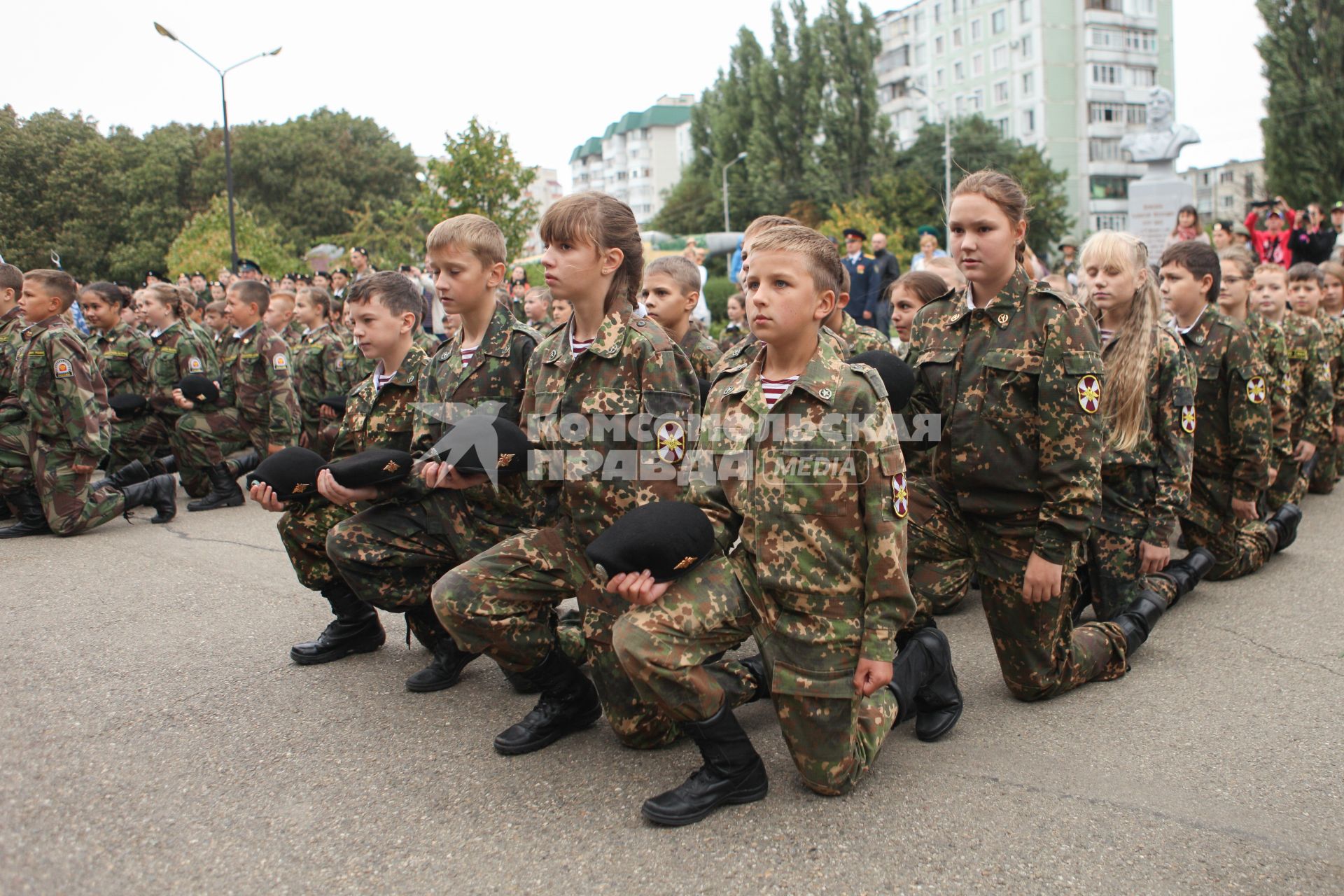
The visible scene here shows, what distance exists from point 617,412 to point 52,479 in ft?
21.0

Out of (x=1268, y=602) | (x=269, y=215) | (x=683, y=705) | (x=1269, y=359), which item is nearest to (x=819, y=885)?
(x=683, y=705)

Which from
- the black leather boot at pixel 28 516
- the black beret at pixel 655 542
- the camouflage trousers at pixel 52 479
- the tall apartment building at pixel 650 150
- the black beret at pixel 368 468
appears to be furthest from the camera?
the tall apartment building at pixel 650 150

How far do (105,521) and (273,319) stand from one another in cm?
295

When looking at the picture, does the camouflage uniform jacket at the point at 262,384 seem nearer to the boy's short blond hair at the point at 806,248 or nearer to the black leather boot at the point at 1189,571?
the boy's short blond hair at the point at 806,248

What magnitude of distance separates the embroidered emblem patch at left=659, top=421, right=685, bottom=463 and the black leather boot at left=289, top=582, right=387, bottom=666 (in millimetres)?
2117

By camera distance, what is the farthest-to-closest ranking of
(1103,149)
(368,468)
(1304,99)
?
(1103,149) < (1304,99) < (368,468)

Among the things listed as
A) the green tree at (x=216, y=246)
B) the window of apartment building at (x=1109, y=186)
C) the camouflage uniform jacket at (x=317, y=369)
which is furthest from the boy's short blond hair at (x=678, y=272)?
the window of apartment building at (x=1109, y=186)

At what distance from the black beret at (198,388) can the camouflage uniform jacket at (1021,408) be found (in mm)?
7266

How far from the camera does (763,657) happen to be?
3.40 metres

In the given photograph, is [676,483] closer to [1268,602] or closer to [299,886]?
[299,886]

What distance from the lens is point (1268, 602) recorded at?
574 cm

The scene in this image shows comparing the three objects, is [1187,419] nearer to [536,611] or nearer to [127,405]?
[536,611]

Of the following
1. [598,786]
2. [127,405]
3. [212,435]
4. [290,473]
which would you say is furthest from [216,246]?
[598,786]

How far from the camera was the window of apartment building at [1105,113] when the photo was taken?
7012 cm
